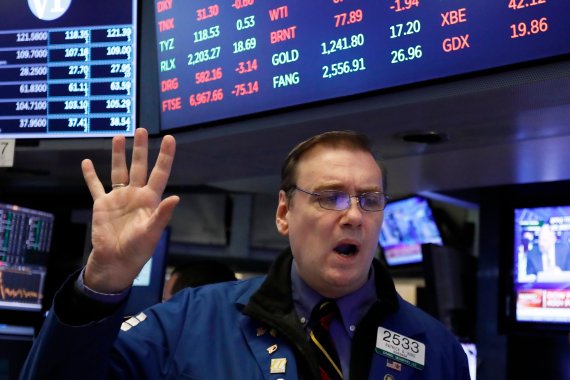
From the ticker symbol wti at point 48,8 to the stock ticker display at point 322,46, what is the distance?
17.3 inches

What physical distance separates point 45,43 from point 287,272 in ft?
7.96

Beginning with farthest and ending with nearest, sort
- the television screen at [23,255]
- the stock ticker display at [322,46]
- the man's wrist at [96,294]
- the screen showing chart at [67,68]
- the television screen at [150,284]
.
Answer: the television screen at [150,284] < the television screen at [23,255] < the screen showing chart at [67,68] < the stock ticker display at [322,46] < the man's wrist at [96,294]

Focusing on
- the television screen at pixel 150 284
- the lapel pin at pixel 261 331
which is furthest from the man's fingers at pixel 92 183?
the television screen at pixel 150 284

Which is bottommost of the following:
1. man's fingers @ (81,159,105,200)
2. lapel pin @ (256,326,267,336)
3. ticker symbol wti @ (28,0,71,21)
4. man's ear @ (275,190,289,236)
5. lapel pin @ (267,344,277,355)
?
lapel pin @ (267,344,277,355)

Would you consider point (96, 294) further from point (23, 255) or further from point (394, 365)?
point (23, 255)

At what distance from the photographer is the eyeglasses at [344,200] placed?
1864mm

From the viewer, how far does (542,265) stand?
4.14 metres

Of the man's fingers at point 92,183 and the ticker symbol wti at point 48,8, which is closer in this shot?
the man's fingers at point 92,183

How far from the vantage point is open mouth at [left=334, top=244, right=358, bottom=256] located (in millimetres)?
1871

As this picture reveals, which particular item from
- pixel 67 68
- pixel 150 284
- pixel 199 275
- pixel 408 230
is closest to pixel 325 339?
pixel 199 275

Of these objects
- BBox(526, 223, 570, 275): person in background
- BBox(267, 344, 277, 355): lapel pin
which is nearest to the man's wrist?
BBox(267, 344, 277, 355): lapel pin

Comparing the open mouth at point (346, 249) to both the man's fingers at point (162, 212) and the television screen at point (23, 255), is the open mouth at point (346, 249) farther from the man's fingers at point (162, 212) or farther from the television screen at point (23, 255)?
the television screen at point (23, 255)

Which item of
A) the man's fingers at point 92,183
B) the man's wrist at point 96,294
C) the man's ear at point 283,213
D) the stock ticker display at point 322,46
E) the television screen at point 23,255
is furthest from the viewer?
the television screen at point 23,255

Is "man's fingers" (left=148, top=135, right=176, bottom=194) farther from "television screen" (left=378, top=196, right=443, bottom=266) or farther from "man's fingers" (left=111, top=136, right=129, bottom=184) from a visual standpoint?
"television screen" (left=378, top=196, right=443, bottom=266)
